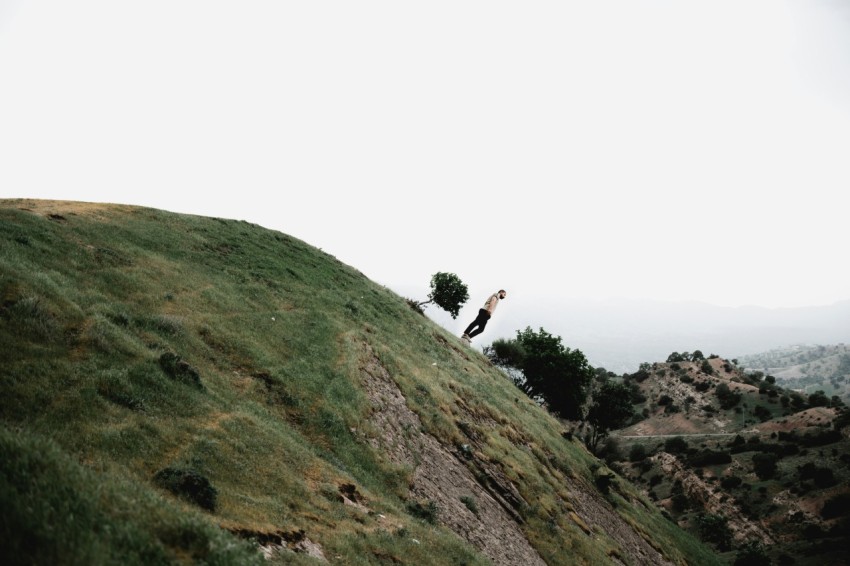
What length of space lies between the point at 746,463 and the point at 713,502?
517 inches

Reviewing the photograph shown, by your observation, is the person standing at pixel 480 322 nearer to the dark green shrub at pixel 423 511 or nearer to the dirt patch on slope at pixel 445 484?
the dirt patch on slope at pixel 445 484

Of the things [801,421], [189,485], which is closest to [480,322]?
[189,485]

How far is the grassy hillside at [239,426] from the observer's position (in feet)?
23.9

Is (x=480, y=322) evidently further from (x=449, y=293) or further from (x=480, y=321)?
(x=449, y=293)

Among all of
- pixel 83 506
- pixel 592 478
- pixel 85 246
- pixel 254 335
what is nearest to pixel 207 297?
pixel 254 335

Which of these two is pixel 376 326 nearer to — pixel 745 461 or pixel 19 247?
pixel 19 247

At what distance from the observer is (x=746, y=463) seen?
259 feet

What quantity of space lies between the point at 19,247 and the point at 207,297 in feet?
26.7

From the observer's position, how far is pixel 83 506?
6.31 meters

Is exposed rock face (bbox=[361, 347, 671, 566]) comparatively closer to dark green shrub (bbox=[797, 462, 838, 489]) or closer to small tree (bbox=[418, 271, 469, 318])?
small tree (bbox=[418, 271, 469, 318])

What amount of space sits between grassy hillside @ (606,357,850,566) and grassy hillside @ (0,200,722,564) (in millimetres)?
38180

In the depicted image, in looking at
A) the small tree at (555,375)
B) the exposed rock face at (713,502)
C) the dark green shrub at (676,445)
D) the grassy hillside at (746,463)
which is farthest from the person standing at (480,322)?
the dark green shrub at (676,445)

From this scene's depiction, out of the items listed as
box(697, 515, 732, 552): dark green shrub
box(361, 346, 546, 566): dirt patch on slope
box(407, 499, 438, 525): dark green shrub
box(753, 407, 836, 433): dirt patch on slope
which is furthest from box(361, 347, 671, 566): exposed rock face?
box(753, 407, 836, 433): dirt patch on slope

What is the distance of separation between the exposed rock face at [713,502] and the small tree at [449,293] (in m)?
52.5
